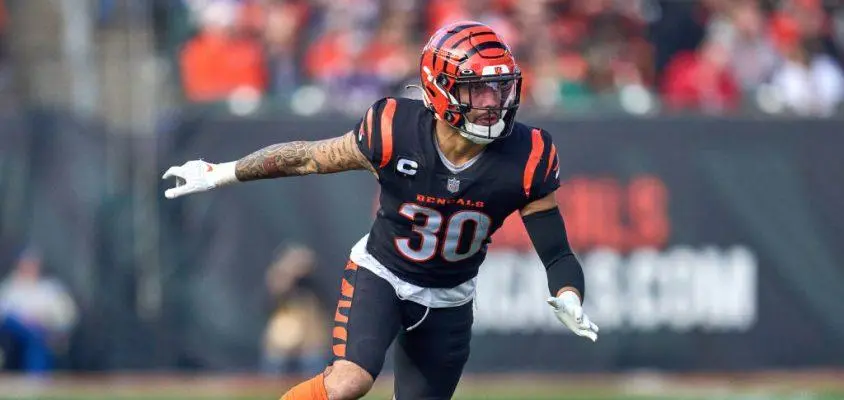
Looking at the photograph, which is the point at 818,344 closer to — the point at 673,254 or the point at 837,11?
the point at 673,254

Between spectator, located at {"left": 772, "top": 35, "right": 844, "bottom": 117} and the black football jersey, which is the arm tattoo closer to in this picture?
the black football jersey

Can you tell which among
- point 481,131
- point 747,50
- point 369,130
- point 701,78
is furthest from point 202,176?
point 747,50

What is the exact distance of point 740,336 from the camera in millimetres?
11297

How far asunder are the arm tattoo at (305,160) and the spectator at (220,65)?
5.37m

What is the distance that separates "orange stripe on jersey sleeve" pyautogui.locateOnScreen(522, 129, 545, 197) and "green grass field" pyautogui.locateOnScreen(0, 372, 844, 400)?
171 inches

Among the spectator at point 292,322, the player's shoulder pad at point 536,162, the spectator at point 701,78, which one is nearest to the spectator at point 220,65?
the spectator at point 292,322

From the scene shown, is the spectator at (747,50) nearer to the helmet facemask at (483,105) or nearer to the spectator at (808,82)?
the spectator at (808,82)

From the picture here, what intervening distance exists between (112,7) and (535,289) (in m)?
4.32

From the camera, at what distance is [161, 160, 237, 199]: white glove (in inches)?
242

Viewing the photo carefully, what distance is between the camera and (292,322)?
433 inches

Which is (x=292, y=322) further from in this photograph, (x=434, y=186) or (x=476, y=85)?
(x=476, y=85)

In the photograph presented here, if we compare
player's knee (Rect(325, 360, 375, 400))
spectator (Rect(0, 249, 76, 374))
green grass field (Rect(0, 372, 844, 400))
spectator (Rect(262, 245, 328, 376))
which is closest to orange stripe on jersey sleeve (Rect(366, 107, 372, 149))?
player's knee (Rect(325, 360, 375, 400))

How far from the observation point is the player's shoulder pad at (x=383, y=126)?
5.88 meters

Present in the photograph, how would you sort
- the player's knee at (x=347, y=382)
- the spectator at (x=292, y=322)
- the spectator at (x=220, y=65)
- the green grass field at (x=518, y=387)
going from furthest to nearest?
the spectator at (x=220, y=65) < the spectator at (x=292, y=322) < the green grass field at (x=518, y=387) < the player's knee at (x=347, y=382)
